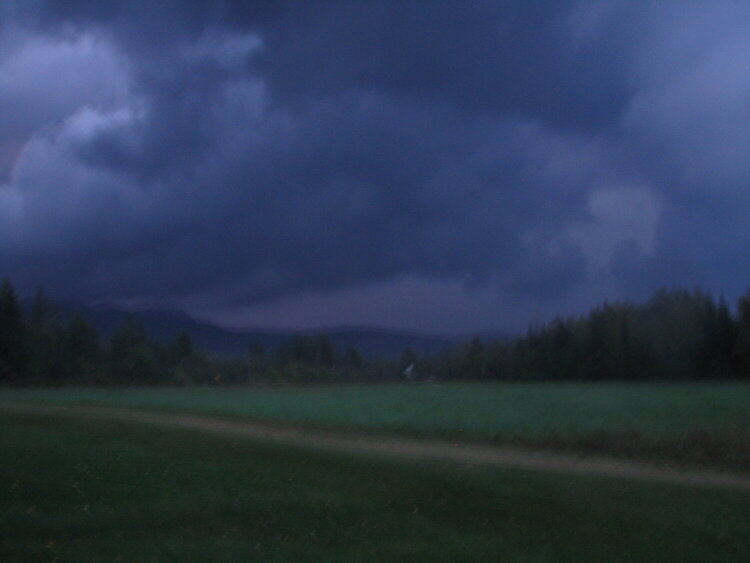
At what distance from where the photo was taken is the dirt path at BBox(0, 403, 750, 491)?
74.1 feet

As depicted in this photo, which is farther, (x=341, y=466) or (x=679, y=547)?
(x=341, y=466)

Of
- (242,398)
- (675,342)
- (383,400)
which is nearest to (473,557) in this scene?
(383,400)

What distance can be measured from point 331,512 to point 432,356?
90287 millimetres

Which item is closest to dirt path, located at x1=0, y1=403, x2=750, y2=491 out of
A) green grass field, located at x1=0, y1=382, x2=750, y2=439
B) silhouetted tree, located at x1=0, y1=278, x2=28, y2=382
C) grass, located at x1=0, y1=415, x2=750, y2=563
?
green grass field, located at x1=0, y1=382, x2=750, y2=439

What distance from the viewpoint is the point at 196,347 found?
328 feet

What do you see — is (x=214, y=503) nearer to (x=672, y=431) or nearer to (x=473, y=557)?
(x=473, y=557)

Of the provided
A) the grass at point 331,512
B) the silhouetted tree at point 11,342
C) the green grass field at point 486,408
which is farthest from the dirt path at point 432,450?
the silhouetted tree at point 11,342

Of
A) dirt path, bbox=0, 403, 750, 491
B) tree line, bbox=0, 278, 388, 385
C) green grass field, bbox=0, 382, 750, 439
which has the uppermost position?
tree line, bbox=0, 278, 388, 385

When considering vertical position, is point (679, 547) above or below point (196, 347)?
below

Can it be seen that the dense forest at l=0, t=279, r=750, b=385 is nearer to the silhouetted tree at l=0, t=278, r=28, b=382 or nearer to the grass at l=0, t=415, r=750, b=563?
the silhouetted tree at l=0, t=278, r=28, b=382

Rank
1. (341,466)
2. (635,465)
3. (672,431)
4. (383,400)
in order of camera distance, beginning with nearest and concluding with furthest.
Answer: (341,466), (635,465), (672,431), (383,400)

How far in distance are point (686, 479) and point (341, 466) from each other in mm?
9593

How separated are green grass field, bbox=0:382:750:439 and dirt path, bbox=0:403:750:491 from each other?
2204mm

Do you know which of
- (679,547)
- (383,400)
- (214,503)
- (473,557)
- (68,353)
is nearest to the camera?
(473,557)
